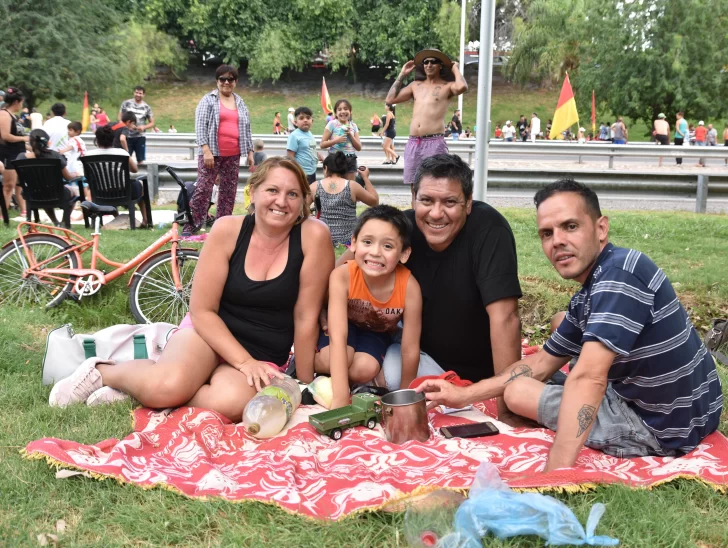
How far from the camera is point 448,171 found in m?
3.61

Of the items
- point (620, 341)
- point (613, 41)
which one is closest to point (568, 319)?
point (620, 341)

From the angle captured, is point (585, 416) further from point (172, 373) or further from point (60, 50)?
point (60, 50)

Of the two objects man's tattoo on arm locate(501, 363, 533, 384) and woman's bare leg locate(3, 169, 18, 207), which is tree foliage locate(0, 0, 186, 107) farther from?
man's tattoo on arm locate(501, 363, 533, 384)

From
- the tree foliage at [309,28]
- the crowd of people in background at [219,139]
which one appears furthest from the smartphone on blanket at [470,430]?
the tree foliage at [309,28]

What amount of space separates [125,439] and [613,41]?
39.6 m

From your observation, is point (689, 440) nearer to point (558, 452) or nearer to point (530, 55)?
point (558, 452)

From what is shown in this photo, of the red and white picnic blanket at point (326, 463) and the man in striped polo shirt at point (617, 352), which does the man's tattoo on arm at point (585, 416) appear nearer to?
the man in striped polo shirt at point (617, 352)

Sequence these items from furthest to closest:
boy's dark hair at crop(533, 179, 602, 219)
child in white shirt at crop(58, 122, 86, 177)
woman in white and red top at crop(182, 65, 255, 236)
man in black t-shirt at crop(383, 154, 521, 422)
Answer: child in white shirt at crop(58, 122, 86, 177), woman in white and red top at crop(182, 65, 255, 236), man in black t-shirt at crop(383, 154, 521, 422), boy's dark hair at crop(533, 179, 602, 219)

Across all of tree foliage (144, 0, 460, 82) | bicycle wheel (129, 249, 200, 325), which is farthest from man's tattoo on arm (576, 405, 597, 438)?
tree foliage (144, 0, 460, 82)

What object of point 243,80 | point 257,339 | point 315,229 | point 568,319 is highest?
point 243,80

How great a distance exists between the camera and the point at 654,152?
1806 centimetres

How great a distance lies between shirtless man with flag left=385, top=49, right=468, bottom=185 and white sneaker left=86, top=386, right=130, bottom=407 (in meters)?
5.02

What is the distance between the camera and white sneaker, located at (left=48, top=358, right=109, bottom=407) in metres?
3.82

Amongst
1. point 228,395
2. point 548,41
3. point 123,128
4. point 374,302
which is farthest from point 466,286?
point 548,41
